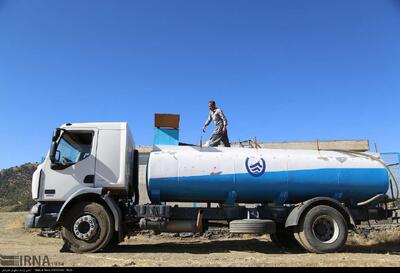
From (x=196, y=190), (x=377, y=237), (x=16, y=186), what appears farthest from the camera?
(x=16, y=186)

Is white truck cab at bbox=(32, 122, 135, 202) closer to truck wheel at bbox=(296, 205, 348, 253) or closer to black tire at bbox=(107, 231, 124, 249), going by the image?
black tire at bbox=(107, 231, 124, 249)

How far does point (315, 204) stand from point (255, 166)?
6.11 feet

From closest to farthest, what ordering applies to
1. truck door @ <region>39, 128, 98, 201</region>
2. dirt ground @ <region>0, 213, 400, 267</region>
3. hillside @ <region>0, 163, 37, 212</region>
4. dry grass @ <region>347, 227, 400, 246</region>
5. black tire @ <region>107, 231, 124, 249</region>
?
dirt ground @ <region>0, 213, 400, 267</region>
truck door @ <region>39, 128, 98, 201</region>
black tire @ <region>107, 231, 124, 249</region>
dry grass @ <region>347, 227, 400, 246</region>
hillside @ <region>0, 163, 37, 212</region>

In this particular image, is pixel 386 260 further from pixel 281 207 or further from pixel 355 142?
pixel 355 142

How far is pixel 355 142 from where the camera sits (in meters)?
21.2

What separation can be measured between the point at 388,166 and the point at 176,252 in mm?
6444

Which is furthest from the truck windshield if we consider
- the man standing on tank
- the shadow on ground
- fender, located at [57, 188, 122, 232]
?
the man standing on tank

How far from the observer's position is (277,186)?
38.8 ft

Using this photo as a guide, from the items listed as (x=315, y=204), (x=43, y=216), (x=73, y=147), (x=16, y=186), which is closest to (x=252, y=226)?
(x=315, y=204)

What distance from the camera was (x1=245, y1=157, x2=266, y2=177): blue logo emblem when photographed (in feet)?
38.5

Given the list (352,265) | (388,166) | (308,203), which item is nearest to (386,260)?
(352,265)

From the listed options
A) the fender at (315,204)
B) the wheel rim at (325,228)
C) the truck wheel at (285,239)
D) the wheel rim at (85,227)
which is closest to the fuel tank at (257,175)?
the fender at (315,204)

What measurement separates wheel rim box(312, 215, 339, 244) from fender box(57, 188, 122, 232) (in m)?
5.02

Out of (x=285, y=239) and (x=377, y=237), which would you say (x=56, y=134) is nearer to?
(x=285, y=239)
